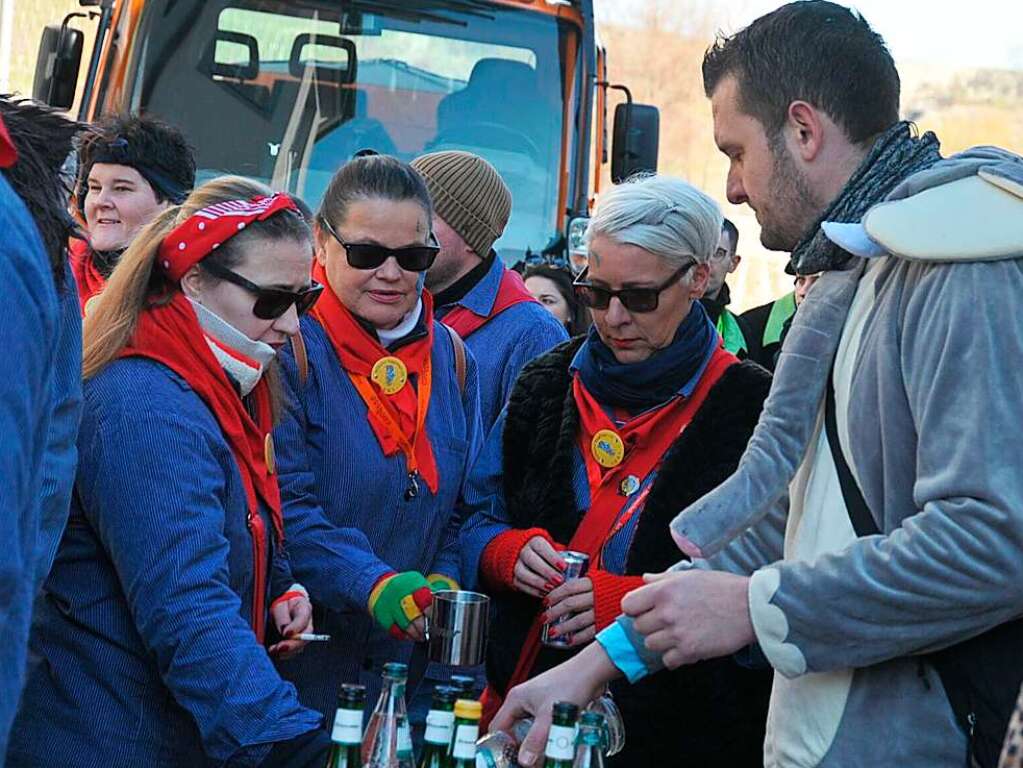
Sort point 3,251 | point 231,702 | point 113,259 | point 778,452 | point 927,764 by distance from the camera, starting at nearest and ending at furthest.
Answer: point 3,251 → point 927,764 → point 778,452 → point 231,702 → point 113,259

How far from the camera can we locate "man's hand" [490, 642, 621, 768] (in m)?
2.86

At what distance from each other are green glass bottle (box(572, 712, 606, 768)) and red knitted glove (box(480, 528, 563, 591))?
1022 millimetres

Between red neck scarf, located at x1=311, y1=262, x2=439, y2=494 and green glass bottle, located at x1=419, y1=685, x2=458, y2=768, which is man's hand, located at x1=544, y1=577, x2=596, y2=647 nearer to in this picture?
red neck scarf, located at x1=311, y1=262, x2=439, y2=494

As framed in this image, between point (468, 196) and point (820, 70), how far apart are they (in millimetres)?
2563

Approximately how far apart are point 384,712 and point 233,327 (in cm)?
95

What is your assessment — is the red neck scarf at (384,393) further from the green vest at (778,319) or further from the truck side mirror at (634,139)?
the truck side mirror at (634,139)

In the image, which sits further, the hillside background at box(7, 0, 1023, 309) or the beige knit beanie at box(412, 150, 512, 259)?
the hillside background at box(7, 0, 1023, 309)

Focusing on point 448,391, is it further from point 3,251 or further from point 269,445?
point 3,251

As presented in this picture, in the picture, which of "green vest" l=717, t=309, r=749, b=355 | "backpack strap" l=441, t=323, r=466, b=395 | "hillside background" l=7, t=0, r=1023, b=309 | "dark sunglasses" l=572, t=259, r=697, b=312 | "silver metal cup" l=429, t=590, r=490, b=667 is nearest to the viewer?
"silver metal cup" l=429, t=590, r=490, b=667

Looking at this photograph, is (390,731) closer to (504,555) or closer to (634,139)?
(504,555)

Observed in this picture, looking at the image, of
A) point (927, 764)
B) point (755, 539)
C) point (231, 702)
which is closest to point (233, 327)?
point (231, 702)

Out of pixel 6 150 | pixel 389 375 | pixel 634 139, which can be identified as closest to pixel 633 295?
pixel 389 375

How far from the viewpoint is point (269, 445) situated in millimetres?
3336

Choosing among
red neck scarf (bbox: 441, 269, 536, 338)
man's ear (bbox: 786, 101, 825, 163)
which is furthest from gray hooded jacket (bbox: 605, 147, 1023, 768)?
red neck scarf (bbox: 441, 269, 536, 338)
